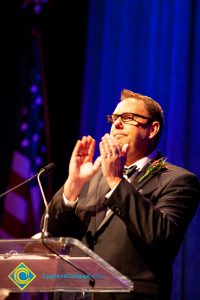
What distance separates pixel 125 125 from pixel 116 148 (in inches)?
21.4

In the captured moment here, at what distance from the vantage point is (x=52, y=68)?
4746mm

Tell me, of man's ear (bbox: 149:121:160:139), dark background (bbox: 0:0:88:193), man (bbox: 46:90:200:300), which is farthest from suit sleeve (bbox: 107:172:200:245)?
dark background (bbox: 0:0:88:193)

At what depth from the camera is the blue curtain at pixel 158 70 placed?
3.38 m

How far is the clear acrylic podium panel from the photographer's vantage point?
1645 mm

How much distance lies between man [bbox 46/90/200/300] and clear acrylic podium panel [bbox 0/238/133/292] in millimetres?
333

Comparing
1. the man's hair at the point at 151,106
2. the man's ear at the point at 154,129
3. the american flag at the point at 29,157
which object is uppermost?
the man's hair at the point at 151,106

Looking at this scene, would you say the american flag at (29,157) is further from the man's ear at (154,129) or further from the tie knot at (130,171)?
the tie knot at (130,171)

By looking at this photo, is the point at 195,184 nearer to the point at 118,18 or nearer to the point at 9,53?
the point at 118,18

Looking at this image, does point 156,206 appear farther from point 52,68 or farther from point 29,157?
point 29,157

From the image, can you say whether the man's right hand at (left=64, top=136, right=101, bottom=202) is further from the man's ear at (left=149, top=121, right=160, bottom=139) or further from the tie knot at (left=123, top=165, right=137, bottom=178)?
the man's ear at (left=149, top=121, right=160, bottom=139)

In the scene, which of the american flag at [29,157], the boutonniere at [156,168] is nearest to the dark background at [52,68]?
the american flag at [29,157]

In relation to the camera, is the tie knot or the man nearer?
the man

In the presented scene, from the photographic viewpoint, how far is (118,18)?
4.16 metres

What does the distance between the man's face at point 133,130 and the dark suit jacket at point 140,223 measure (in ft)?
0.80
